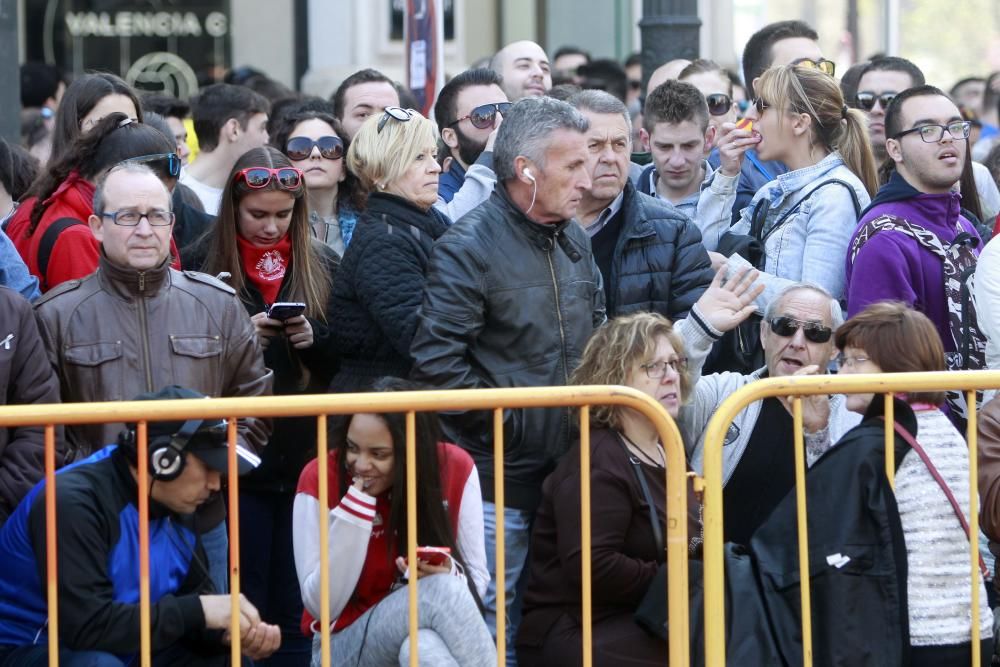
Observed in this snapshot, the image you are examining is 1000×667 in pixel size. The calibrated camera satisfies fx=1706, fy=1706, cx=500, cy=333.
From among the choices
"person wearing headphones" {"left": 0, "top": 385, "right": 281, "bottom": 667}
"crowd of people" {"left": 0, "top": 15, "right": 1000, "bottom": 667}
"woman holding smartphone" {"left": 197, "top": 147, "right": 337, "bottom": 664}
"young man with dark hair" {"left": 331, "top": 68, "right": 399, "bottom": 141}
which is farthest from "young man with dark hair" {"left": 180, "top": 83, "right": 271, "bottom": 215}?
"person wearing headphones" {"left": 0, "top": 385, "right": 281, "bottom": 667}

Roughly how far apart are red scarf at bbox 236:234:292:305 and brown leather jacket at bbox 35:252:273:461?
72 cm

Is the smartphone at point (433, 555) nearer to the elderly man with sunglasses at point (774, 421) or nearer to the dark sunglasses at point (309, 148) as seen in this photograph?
the elderly man with sunglasses at point (774, 421)

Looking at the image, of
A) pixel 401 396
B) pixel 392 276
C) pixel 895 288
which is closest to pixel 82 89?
pixel 392 276

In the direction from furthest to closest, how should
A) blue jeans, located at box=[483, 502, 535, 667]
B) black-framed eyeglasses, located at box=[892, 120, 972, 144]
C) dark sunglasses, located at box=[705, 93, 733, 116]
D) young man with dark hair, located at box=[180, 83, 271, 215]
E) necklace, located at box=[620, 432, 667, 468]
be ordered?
dark sunglasses, located at box=[705, 93, 733, 116] → young man with dark hair, located at box=[180, 83, 271, 215] → black-framed eyeglasses, located at box=[892, 120, 972, 144] → blue jeans, located at box=[483, 502, 535, 667] → necklace, located at box=[620, 432, 667, 468]

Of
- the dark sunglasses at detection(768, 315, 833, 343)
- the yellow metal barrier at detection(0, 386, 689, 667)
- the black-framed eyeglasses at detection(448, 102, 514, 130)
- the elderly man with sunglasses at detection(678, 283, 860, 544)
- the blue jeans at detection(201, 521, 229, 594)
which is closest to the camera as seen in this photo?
the yellow metal barrier at detection(0, 386, 689, 667)

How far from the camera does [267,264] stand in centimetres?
617

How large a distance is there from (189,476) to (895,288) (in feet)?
8.68

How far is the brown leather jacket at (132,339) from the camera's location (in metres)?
5.18

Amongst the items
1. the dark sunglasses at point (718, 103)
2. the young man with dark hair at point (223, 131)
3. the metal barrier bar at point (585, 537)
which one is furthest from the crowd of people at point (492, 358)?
the dark sunglasses at point (718, 103)

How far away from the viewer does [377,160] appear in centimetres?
595

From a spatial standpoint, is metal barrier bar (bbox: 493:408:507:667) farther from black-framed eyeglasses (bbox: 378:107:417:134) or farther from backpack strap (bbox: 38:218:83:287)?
backpack strap (bbox: 38:218:83:287)

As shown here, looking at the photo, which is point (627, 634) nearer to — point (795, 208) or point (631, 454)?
point (631, 454)

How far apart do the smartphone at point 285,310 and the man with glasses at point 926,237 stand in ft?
6.45

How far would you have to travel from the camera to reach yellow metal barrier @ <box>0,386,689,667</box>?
14.6ft
